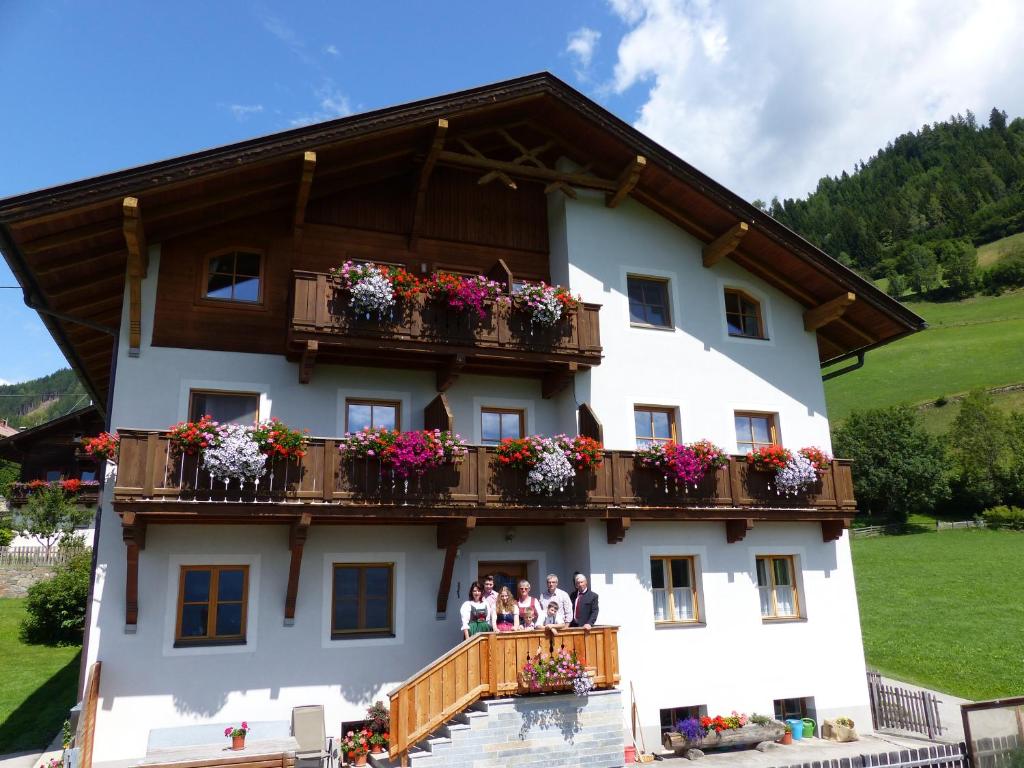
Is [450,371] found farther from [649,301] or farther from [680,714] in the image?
[680,714]

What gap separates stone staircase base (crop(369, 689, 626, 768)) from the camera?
11820mm

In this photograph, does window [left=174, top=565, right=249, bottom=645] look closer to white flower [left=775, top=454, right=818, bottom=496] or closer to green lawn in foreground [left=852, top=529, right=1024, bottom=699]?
white flower [left=775, top=454, right=818, bottom=496]

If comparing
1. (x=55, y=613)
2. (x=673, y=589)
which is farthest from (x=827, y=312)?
(x=55, y=613)

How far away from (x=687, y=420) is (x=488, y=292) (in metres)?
5.26

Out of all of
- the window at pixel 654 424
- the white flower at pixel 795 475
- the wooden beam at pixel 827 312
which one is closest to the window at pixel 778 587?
the white flower at pixel 795 475

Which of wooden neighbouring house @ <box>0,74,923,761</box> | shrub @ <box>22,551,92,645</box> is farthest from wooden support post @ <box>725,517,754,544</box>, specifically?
shrub @ <box>22,551,92,645</box>

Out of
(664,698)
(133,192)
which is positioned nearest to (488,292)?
(133,192)

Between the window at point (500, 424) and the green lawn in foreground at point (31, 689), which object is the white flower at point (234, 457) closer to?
the window at point (500, 424)

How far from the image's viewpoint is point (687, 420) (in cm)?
1698

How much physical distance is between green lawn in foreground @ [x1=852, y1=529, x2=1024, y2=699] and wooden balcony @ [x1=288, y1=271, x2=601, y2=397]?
14.3m

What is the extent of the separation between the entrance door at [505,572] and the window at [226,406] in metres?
5.15

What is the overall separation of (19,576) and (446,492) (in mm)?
23444

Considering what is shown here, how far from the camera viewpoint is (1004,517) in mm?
51344

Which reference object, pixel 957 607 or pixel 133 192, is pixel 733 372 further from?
pixel 957 607
